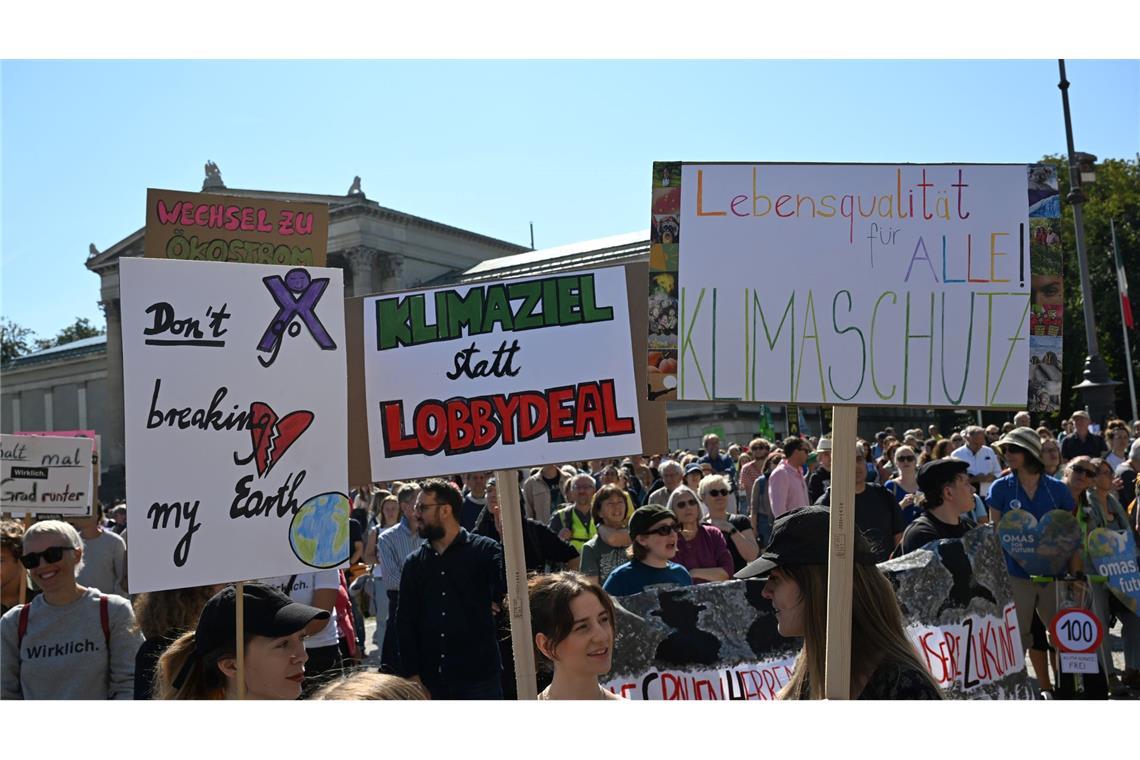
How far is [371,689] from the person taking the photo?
8.85 ft

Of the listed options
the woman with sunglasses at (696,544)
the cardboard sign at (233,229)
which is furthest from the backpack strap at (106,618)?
the woman with sunglasses at (696,544)

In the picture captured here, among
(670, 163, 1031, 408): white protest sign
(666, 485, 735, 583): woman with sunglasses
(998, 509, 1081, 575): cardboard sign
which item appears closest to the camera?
(670, 163, 1031, 408): white protest sign

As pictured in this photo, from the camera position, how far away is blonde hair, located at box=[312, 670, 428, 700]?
267 centimetres

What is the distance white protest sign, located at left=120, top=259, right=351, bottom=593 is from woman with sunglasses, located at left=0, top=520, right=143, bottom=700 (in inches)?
45.3

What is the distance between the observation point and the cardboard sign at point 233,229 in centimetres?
530

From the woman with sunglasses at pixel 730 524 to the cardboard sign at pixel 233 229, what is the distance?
3.20 meters

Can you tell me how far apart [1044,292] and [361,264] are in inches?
1915

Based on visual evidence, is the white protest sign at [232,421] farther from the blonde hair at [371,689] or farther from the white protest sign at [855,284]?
the white protest sign at [855,284]

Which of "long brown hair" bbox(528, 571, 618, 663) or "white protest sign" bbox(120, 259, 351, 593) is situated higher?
"white protest sign" bbox(120, 259, 351, 593)

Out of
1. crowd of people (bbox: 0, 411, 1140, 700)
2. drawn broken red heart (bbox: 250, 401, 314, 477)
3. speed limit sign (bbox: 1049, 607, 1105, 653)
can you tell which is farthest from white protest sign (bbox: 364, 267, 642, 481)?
speed limit sign (bbox: 1049, 607, 1105, 653)

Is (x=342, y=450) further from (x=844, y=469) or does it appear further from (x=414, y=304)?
(x=844, y=469)

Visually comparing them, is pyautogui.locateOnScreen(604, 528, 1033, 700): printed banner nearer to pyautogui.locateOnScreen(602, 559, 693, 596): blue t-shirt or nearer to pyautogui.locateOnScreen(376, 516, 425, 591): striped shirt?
pyautogui.locateOnScreen(602, 559, 693, 596): blue t-shirt

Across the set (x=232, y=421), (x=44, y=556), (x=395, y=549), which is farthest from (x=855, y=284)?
(x=395, y=549)

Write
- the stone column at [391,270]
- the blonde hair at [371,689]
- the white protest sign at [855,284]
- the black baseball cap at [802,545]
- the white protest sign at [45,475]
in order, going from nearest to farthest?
the blonde hair at [371,689], the black baseball cap at [802,545], the white protest sign at [855,284], the white protest sign at [45,475], the stone column at [391,270]
